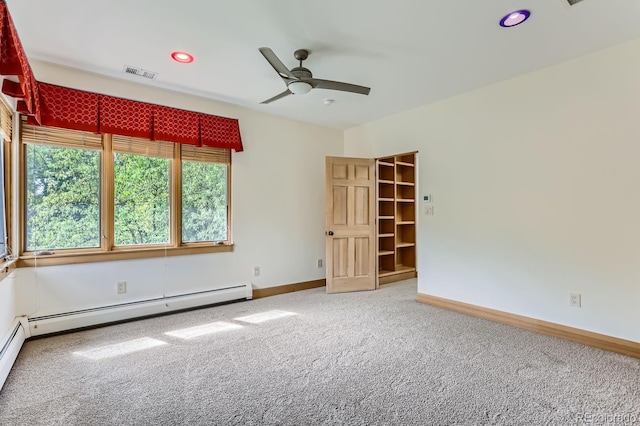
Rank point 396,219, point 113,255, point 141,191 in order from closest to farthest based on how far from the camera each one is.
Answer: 1. point 113,255
2. point 141,191
3. point 396,219

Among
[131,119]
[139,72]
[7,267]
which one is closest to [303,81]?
[139,72]

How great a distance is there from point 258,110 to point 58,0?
2.45 metres

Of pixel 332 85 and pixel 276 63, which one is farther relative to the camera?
pixel 332 85

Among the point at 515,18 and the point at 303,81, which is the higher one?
the point at 515,18

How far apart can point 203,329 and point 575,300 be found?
3.50 meters

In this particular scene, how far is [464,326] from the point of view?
3.27m

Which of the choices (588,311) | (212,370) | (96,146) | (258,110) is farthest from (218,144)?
(588,311)

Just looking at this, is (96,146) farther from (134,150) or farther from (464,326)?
(464,326)

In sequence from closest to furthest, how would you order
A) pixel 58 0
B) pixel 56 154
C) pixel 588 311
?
1. pixel 58 0
2. pixel 588 311
3. pixel 56 154

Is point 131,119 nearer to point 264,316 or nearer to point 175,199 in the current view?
point 175,199

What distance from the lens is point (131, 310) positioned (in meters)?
3.40

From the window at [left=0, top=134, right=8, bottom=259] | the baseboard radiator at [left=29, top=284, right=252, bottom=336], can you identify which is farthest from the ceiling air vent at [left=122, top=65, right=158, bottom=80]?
the baseboard radiator at [left=29, top=284, right=252, bottom=336]

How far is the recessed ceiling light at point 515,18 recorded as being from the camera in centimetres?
223

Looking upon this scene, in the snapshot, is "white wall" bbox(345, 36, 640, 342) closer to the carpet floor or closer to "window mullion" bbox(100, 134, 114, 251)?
the carpet floor
